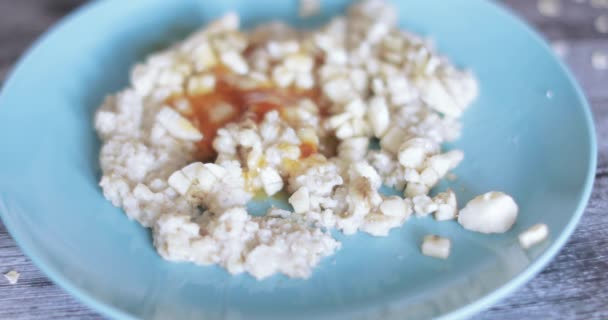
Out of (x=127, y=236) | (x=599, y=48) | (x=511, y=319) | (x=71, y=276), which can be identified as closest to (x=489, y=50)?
(x=599, y=48)

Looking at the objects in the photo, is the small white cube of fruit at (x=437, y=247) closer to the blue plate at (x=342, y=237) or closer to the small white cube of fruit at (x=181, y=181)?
the blue plate at (x=342, y=237)

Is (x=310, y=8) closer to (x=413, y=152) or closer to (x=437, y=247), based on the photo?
(x=413, y=152)

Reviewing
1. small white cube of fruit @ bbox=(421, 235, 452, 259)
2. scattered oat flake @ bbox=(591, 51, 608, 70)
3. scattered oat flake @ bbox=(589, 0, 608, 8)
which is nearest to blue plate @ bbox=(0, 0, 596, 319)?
small white cube of fruit @ bbox=(421, 235, 452, 259)

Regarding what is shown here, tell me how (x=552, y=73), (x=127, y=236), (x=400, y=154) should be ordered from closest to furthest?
1. (x=127, y=236)
2. (x=400, y=154)
3. (x=552, y=73)

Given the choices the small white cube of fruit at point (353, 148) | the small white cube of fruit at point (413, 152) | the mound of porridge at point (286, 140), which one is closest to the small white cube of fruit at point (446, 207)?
the mound of porridge at point (286, 140)

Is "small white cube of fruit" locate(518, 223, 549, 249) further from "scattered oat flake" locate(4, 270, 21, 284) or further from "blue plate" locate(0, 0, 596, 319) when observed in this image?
"scattered oat flake" locate(4, 270, 21, 284)

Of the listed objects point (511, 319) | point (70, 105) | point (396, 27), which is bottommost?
point (511, 319)

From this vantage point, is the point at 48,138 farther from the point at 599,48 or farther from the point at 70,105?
the point at 599,48
